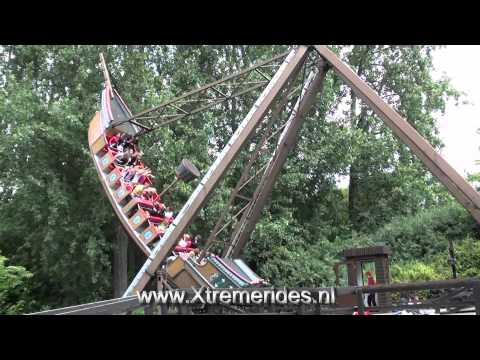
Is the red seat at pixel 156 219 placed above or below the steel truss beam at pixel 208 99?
below

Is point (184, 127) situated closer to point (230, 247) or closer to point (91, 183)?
point (91, 183)

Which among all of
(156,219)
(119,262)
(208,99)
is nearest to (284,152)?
(208,99)

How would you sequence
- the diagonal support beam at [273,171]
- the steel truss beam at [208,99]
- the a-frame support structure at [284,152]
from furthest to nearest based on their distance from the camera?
the diagonal support beam at [273,171] < the steel truss beam at [208,99] < the a-frame support structure at [284,152]

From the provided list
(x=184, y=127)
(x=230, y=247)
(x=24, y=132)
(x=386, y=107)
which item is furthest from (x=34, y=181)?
(x=386, y=107)

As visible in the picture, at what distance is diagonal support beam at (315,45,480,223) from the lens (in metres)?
5.51

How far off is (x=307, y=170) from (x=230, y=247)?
372 inches

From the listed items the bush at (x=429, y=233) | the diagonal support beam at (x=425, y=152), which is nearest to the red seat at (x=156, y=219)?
the diagonal support beam at (x=425, y=152)

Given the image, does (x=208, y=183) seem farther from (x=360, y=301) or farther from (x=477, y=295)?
(x=477, y=295)

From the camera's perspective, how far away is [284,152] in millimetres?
8586

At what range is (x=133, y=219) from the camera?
8.20 metres

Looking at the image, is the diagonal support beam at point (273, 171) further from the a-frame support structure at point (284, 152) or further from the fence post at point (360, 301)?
the fence post at point (360, 301)

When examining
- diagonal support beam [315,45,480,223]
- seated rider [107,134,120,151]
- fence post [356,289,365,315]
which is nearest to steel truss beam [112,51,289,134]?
seated rider [107,134,120,151]

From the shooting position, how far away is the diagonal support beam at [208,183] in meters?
6.60

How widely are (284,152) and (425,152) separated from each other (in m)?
3.10
